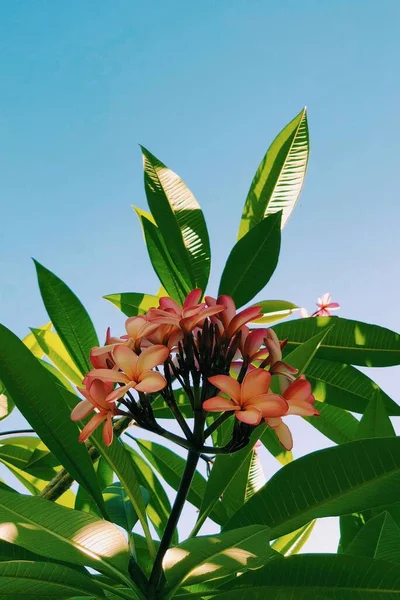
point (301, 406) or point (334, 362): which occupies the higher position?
point (334, 362)

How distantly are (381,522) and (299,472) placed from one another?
1.34 ft

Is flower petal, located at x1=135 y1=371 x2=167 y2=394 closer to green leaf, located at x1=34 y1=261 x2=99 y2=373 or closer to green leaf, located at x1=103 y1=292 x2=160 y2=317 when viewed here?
green leaf, located at x1=34 y1=261 x2=99 y2=373

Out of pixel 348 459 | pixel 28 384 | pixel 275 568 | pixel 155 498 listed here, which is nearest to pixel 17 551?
pixel 28 384

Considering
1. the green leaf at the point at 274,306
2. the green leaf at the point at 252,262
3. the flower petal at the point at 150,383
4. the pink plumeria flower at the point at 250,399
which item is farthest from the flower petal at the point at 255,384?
the green leaf at the point at 274,306

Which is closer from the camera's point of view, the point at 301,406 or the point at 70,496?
the point at 301,406

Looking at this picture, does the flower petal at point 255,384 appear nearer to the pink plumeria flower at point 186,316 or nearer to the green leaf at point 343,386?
the pink plumeria flower at point 186,316

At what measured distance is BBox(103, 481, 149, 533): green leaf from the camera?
122cm

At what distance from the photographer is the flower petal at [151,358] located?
84 centimetres

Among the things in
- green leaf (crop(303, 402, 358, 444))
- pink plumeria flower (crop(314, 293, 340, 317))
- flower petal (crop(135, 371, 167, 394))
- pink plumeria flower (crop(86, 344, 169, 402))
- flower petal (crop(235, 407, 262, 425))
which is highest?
pink plumeria flower (crop(314, 293, 340, 317))

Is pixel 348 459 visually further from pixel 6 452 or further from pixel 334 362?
pixel 6 452

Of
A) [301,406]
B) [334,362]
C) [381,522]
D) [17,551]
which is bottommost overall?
[17,551]

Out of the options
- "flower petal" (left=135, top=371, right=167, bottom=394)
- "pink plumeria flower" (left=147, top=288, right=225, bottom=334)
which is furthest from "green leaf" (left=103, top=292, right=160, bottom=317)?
"flower petal" (left=135, top=371, right=167, bottom=394)

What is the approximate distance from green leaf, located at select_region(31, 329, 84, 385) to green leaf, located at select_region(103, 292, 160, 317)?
19 cm

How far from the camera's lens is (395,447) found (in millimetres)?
848
